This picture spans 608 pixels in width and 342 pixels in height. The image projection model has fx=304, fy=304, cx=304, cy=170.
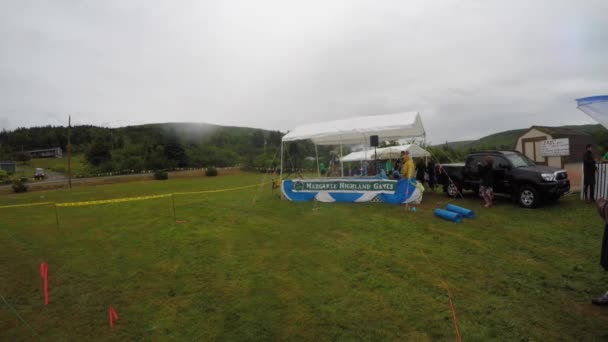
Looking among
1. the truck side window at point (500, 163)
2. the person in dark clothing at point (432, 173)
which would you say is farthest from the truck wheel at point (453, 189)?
the truck side window at point (500, 163)

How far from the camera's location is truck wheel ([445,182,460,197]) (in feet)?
38.7

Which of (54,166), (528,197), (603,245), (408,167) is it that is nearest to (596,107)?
(603,245)

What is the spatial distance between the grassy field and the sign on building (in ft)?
22.7

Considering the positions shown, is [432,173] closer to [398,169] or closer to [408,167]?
[398,169]

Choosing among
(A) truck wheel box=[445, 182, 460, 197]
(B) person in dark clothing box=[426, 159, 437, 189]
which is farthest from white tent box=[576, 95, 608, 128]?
(B) person in dark clothing box=[426, 159, 437, 189]

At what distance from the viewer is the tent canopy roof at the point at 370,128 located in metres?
12.2

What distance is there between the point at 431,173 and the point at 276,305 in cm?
1140

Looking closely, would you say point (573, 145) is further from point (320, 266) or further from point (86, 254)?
point (86, 254)

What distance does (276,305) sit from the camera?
3992 millimetres

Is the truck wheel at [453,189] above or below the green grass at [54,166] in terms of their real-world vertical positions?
below

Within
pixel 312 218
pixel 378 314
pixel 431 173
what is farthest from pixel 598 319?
pixel 431 173

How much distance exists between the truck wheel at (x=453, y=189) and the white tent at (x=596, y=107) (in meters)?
10.0

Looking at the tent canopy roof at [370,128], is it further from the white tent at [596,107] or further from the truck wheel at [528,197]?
the white tent at [596,107]

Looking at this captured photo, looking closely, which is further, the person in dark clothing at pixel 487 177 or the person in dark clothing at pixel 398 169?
the person in dark clothing at pixel 398 169
